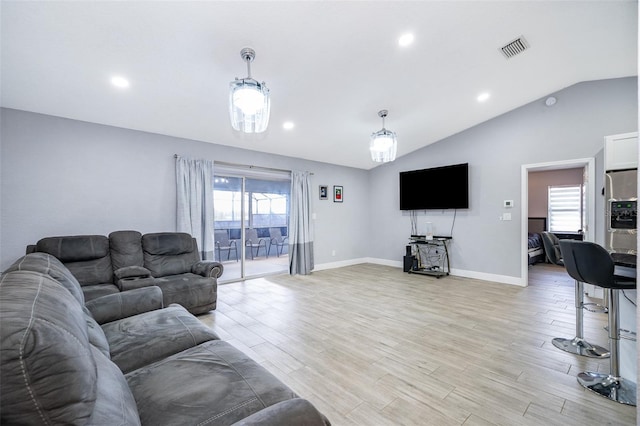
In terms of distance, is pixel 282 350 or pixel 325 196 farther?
pixel 325 196

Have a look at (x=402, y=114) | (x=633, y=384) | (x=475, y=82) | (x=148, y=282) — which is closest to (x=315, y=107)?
(x=402, y=114)

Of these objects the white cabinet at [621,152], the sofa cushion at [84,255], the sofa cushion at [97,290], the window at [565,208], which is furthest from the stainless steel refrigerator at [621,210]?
the sofa cushion at [84,255]

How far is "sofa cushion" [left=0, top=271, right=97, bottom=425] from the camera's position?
2.00 feet

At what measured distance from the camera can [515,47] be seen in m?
3.15

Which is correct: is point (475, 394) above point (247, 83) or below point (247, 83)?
below

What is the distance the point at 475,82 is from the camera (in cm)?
378

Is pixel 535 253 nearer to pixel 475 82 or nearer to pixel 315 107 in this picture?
pixel 475 82

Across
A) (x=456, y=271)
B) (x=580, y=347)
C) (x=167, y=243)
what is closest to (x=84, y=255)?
(x=167, y=243)

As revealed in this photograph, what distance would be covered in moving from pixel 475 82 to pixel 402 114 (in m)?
1.07

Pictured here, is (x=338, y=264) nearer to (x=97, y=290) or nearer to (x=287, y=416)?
(x=97, y=290)

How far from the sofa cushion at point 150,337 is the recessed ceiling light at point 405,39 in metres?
3.21

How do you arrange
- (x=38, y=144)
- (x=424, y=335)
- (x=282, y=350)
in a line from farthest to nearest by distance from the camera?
(x=38, y=144) < (x=424, y=335) < (x=282, y=350)

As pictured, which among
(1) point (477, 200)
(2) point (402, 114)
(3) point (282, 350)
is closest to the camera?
(3) point (282, 350)

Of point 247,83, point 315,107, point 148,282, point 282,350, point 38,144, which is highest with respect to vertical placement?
point 315,107
